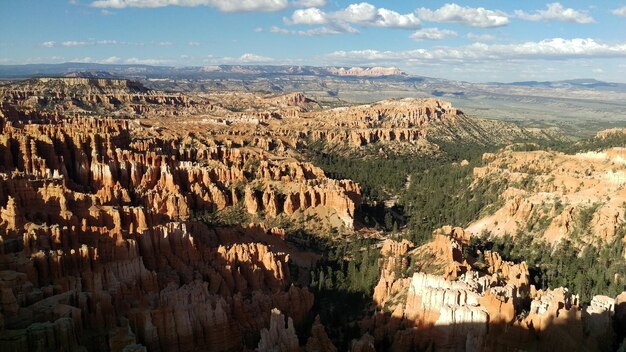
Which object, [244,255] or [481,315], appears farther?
[244,255]

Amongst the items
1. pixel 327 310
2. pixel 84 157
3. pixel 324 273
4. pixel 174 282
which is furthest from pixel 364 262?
pixel 84 157

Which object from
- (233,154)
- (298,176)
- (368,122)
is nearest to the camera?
(298,176)

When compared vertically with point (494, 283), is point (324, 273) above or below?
below

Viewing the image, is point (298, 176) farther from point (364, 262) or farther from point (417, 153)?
point (417, 153)

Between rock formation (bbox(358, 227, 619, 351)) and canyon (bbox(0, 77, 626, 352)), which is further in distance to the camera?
rock formation (bbox(358, 227, 619, 351))

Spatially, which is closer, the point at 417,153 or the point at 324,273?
the point at 324,273

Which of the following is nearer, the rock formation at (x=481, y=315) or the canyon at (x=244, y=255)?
the canyon at (x=244, y=255)

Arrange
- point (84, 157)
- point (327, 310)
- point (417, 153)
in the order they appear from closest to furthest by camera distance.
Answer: point (327, 310)
point (84, 157)
point (417, 153)

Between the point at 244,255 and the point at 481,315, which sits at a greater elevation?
the point at 481,315
